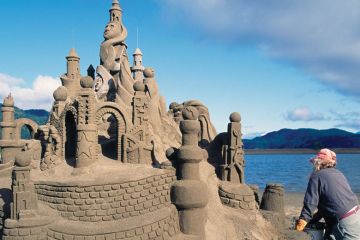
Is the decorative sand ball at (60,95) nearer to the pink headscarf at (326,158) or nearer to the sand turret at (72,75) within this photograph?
the sand turret at (72,75)

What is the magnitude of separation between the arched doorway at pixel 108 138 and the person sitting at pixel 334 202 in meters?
8.35

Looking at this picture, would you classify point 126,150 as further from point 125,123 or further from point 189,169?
point 189,169

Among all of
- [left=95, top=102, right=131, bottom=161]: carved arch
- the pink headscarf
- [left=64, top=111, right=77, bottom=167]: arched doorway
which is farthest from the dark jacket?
[left=64, top=111, right=77, bottom=167]: arched doorway

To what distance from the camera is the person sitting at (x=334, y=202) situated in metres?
3.59

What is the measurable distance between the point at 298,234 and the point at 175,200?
4022 millimetres

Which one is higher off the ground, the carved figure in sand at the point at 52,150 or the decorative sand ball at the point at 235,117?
the decorative sand ball at the point at 235,117

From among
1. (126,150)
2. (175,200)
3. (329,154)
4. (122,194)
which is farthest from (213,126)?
(329,154)

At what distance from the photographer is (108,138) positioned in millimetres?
12984

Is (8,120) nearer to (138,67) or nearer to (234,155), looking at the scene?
(138,67)

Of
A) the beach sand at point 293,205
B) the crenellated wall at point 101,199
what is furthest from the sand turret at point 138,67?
the beach sand at point 293,205

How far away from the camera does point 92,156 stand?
32.9 ft

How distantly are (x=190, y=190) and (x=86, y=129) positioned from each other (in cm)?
360

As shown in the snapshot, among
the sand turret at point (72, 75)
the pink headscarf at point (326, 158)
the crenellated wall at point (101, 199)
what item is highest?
the sand turret at point (72, 75)

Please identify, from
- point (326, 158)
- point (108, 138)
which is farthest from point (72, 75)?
point (326, 158)
